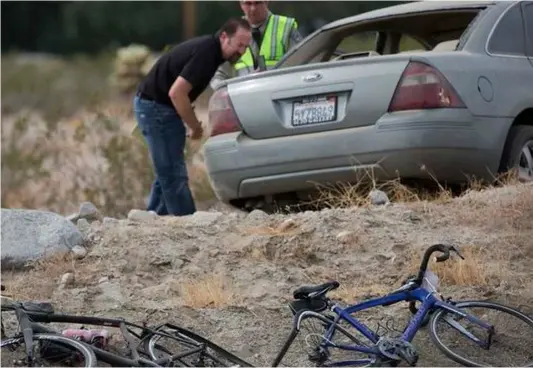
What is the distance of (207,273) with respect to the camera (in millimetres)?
6902

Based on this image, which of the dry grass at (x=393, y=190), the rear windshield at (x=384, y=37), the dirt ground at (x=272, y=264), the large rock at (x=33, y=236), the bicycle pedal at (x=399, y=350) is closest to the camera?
the bicycle pedal at (x=399, y=350)

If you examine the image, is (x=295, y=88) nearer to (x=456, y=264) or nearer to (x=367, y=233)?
(x=367, y=233)

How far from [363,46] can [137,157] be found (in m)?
3.67

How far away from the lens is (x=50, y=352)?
538 centimetres

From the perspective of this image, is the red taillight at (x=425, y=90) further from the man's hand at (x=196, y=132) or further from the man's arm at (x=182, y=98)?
the man's hand at (x=196, y=132)

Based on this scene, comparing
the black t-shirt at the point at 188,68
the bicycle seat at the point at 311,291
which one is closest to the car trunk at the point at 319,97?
the black t-shirt at the point at 188,68

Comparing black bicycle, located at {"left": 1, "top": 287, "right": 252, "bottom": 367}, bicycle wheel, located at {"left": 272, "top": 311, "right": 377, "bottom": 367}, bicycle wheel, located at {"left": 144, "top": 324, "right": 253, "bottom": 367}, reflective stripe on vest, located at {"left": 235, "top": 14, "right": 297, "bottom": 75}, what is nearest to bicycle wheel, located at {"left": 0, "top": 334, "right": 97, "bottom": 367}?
black bicycle, located at {"left": 1, "top": 287, "right": 252, "bottom": 367}

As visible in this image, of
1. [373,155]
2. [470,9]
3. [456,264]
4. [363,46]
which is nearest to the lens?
[456,264]

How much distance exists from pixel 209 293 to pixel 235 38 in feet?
8.87

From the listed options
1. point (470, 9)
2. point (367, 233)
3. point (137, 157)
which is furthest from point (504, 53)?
point (137, 157)

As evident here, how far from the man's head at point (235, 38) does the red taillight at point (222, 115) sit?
1.17ft

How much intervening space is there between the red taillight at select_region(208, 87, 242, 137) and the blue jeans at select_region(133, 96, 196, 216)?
29.3 inches

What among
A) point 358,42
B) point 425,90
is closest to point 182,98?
point 358,42

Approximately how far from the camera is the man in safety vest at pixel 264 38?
956cm
